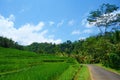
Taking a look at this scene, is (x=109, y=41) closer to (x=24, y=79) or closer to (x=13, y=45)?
(x=24, y=79)

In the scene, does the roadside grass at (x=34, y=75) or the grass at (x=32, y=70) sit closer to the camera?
the roadside grass at (x=34, y=75)

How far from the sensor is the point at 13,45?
11944 cm

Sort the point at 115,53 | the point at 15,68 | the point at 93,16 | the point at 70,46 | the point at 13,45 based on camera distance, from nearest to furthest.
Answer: the point at 15,68, the point at 115,53, the point at 93,16, the point at 13,45, the point at 70,46

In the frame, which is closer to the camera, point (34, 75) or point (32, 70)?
point (34, 75)

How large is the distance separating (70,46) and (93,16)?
308ft

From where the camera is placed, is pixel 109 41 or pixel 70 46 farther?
pixel 70 46

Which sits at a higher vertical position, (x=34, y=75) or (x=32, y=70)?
(x=32, y=70)

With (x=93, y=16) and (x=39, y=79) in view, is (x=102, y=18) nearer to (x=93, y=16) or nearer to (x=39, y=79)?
(x=93, y=16)

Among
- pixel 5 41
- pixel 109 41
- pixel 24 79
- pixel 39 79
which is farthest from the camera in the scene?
pixel 5 41

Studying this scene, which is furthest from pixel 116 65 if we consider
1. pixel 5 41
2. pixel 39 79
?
pixel 5 41

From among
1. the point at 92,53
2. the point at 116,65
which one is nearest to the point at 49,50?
the point at 92,53

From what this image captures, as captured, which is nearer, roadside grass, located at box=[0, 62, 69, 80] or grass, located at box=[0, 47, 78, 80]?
roadside grass, located at box=[0, 62, 69, 80]

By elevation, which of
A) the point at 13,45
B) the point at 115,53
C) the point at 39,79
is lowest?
the point at 39,79

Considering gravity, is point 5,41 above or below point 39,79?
above
